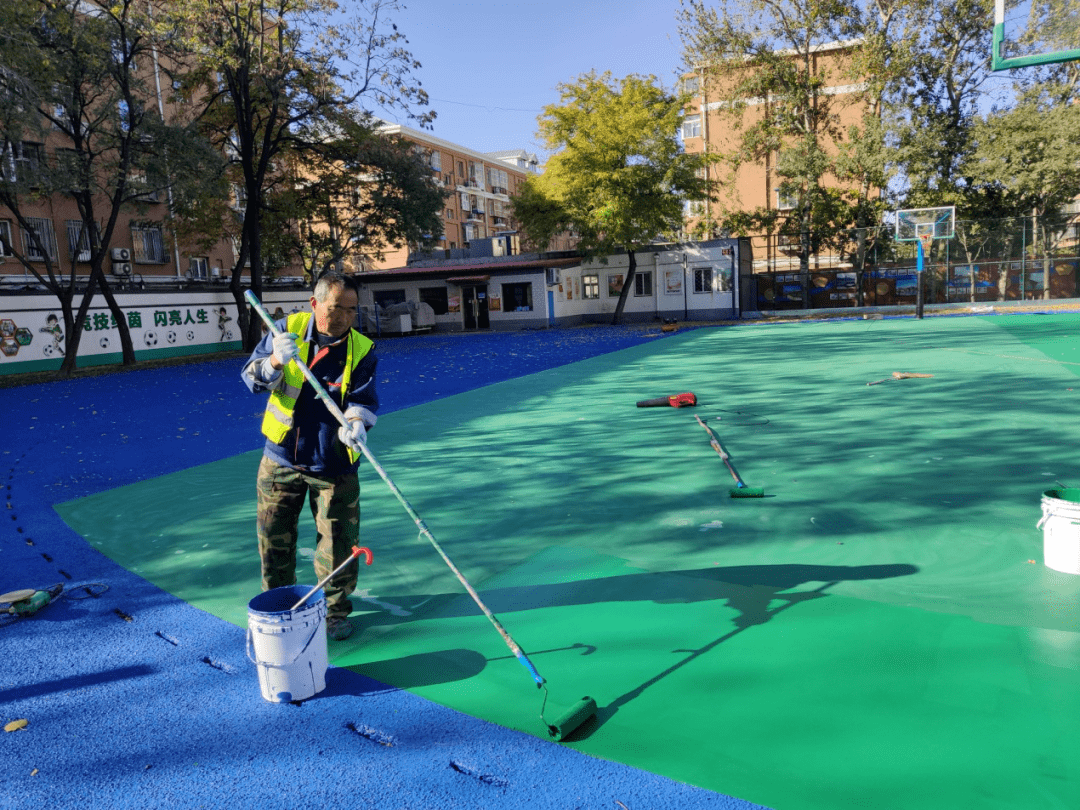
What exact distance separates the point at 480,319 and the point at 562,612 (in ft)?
119

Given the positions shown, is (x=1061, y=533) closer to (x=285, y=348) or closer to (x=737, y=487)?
(x=737, y=487)

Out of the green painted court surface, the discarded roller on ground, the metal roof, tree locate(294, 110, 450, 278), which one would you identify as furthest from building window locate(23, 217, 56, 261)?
the discarded roller on ground

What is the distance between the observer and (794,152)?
3400cm

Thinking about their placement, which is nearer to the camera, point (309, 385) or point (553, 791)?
point (553, 791)

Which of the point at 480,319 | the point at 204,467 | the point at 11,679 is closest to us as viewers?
the point at 11,679

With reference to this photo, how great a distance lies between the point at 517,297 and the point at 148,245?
17.8 metres

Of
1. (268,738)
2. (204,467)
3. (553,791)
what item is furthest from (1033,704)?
(204,467)

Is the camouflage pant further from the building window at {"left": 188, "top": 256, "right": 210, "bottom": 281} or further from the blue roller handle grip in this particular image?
the building window at {"left": 188, "top": 256, "right": 210, "bottom": 281}

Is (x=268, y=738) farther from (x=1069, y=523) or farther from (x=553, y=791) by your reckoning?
(x=1069, y=523)

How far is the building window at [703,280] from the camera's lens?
36.2 meters

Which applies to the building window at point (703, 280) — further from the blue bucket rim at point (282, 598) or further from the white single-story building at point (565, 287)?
the blue bucket rim at point (282, 598)

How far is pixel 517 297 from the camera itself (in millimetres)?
38750

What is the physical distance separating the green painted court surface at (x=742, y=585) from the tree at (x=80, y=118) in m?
14.0

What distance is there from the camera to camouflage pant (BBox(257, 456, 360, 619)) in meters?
3.88
